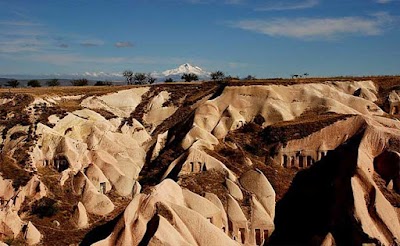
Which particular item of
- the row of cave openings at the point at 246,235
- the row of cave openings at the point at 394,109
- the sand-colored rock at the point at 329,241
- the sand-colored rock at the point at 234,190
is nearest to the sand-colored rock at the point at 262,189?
the sand-colored rock at the point at 234,190

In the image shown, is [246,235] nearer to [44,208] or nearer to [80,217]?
[80,217]

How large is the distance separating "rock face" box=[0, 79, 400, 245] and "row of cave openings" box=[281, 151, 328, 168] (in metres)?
0.10

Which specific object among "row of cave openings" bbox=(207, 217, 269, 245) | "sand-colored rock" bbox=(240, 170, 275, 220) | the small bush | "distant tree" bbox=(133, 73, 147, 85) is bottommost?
"row of cave openings" bbox=(207, 217, 269, 245)

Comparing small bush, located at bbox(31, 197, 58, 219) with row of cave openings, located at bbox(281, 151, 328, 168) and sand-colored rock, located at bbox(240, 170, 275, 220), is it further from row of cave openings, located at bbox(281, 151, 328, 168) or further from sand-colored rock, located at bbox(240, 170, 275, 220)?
row of cave openings, located at bbox(281, 151, 328, 168)

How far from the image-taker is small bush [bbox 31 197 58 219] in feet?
118

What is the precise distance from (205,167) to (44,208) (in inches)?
532

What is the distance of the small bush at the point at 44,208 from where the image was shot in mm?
36062

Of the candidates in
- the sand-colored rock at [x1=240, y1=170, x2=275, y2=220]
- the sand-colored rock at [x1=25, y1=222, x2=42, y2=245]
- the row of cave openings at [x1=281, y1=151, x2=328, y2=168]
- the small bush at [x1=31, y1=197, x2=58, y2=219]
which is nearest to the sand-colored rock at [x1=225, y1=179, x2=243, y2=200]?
the sand-colored rock at [x1=240, y1=170, x2=275, y2=220]

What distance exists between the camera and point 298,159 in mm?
45875

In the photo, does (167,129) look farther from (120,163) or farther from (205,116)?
(120,163)

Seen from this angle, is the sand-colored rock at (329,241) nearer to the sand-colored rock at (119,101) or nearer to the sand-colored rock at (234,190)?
the sand-colored rock at (234,190)

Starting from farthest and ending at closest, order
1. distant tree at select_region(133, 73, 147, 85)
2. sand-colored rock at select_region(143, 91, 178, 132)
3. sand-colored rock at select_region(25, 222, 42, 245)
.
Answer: distant tree at select_region(133, 73, 147, 85) → sand-colored rock at select_region(143, 91, 178, 132) → sand-colored rock at select_region(25, 222, 42, 245)

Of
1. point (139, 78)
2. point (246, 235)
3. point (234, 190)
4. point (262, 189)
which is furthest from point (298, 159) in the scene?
point (139, 78)

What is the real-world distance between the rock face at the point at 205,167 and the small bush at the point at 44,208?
Result: 0.08m
